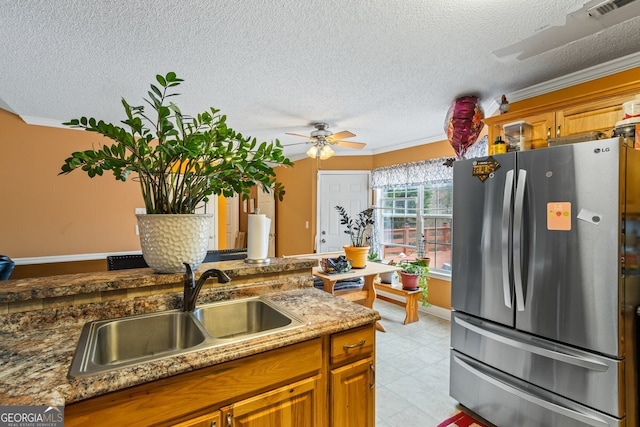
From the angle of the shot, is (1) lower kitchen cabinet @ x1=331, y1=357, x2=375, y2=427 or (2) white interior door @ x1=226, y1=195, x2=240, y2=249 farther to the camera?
(2) white interior door @ x1=226, y1=195, x2=240, y2=249

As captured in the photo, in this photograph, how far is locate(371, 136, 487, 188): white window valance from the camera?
3.46 m

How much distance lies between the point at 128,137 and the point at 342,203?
13.1 feet

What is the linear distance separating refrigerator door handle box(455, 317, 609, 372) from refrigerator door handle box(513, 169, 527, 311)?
0.21 m

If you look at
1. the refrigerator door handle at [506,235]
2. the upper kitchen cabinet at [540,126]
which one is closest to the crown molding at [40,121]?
the refrigerator door handle at [506,235]

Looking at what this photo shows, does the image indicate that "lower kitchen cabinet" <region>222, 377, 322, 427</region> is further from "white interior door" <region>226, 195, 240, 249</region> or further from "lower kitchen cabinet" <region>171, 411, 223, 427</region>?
"white interior door" <region>226, 195, 240, 249</region>

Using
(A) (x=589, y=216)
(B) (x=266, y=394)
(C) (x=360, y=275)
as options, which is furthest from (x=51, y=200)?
(A) (x=589, y=216)

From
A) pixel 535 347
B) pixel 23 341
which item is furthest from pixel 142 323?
pixel 535 347

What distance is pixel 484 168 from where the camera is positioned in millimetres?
1980

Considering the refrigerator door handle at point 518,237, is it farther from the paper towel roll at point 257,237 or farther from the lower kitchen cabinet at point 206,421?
the lower kitchen cabinet at point 206,421

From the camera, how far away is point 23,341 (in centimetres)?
108

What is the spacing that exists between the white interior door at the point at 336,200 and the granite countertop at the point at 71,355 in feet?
12.0

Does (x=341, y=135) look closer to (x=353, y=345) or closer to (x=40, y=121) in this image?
(x=353, y=345)

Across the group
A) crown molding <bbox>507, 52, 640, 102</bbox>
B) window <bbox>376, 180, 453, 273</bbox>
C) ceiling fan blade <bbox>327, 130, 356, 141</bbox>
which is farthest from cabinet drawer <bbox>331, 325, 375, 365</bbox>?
window <bbox>376, 180, 453, 273</bbox>

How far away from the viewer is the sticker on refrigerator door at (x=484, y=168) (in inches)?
76.3
